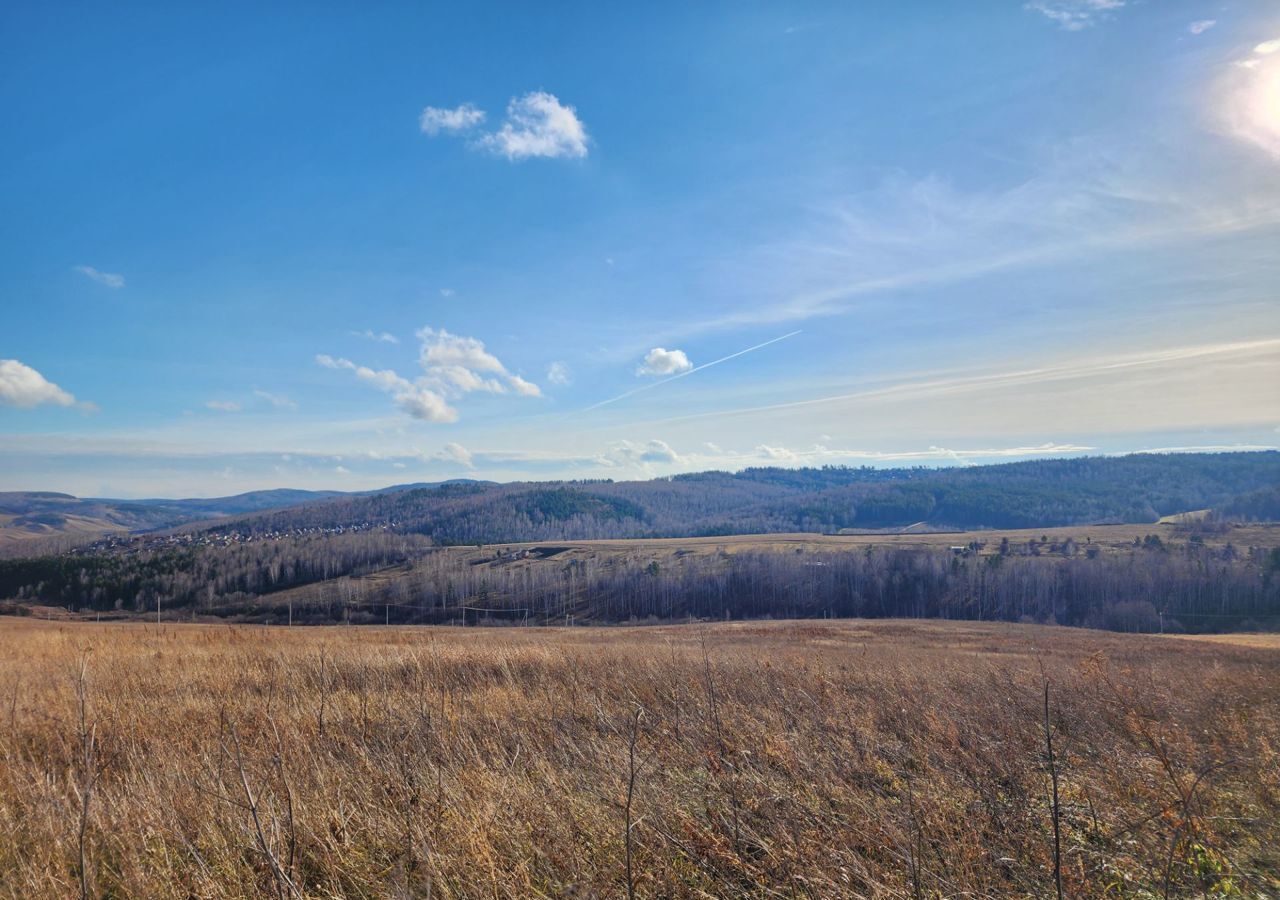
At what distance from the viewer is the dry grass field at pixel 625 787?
14.2 ft

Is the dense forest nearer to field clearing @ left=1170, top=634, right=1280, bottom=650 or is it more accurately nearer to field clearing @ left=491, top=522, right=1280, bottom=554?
field clearing @ left=491, top=522, right=1280, bottom=554

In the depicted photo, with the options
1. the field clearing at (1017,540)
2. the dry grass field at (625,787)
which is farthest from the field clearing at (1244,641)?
the field clearing at (1017,540)

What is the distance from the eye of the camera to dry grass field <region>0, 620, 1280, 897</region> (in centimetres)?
434

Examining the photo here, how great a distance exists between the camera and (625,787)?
562 cm

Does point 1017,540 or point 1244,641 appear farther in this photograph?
point 1017,540

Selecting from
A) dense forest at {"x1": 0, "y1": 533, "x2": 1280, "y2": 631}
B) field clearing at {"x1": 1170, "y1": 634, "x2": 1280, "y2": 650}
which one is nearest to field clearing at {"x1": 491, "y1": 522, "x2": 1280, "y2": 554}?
dense forest at {"x1": 0, "y1": 533, "x2": 1280, "y2": 631}

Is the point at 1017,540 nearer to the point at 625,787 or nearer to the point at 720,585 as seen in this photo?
the point at 720,585

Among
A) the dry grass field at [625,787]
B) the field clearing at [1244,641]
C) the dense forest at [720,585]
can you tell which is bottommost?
the dense forest at [720,585]

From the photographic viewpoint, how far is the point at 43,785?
227 inches

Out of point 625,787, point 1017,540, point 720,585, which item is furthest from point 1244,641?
point 1017,540

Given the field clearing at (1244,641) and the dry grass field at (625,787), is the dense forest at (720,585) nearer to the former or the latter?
the field clearing at (1244,641)

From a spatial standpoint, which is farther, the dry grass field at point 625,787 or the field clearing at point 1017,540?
the field clearing at point 1017,540

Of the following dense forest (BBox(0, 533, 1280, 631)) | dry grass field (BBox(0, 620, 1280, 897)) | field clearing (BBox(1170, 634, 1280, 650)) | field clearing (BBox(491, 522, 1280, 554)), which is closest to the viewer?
dry grass field (BBox(0, 620, 1280, 897))

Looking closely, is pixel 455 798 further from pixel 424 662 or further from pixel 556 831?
pixel 424 662
